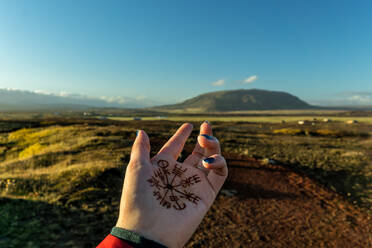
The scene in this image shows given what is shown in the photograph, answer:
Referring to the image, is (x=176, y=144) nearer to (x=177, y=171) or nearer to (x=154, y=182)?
(x=177, y=171)

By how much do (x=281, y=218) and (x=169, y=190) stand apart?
8.06 meters

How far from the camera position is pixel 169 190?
9.70 ft

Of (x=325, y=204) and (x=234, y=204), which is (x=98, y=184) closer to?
(x=234, y=204)

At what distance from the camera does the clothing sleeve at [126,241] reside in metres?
2.14

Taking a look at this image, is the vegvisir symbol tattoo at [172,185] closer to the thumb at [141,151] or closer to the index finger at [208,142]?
the thumb at [141,151]

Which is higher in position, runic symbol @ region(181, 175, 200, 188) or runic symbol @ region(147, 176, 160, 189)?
runic symbol @ region(147, 176, 160, 189)

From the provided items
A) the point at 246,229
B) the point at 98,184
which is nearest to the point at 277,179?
the point at 246,229

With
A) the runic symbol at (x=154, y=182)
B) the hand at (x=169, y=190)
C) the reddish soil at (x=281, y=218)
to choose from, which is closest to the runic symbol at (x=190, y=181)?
the hand at (x=169, y=190)

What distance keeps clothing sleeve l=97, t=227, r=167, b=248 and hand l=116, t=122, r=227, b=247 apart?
0.37ft

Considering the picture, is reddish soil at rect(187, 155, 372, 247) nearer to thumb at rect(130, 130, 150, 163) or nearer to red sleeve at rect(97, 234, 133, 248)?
thumb at rect(130, 130, 150, 163)

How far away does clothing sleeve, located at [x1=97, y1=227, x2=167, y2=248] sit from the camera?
2.14 m

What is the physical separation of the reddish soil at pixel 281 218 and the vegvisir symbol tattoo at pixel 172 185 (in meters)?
4.99

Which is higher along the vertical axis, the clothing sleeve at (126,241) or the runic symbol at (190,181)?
the runic symbol at (190,181)

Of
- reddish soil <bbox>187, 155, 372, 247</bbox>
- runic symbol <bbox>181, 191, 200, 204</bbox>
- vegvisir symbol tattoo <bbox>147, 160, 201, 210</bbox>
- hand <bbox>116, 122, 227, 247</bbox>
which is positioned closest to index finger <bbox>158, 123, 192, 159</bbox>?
hand <bbox>116, 122, 227, 247</bbox>
